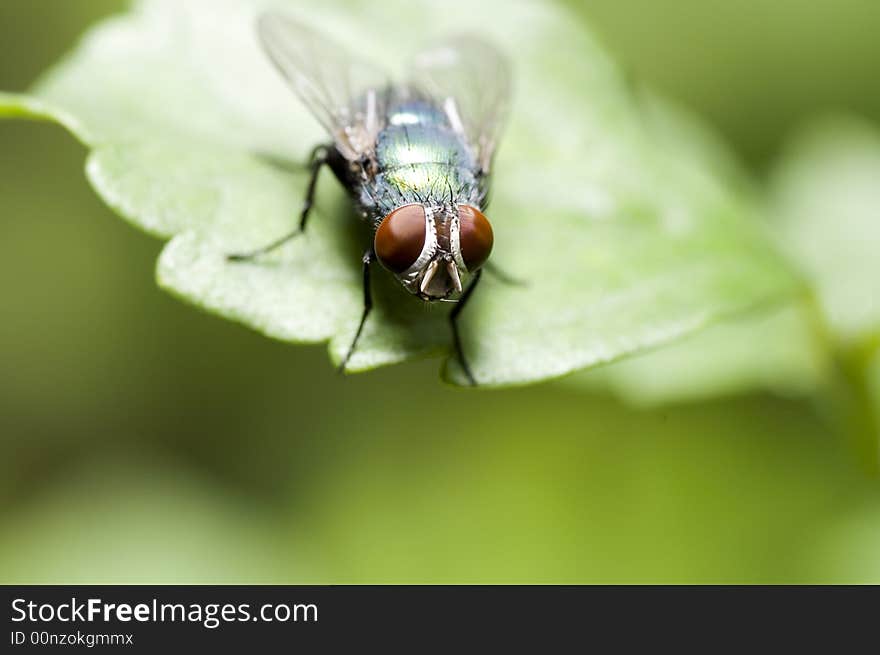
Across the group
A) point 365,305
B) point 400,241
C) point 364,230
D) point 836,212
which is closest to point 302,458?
point 364,230

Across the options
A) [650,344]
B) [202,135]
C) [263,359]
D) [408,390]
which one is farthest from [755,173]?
[202,135]

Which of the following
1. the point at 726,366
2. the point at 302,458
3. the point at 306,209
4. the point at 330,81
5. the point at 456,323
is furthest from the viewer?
the point at 302,458

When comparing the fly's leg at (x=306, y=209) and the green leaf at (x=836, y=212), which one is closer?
the fly's leg at (x=306, y=209)

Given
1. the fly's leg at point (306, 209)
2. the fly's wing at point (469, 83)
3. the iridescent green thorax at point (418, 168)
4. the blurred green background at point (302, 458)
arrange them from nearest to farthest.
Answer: the fly's leg at point (306, 209), the iridescent green thorax at point (418, 168), the fly's wing at point (469, 83), the blurred green background at point (302, 458)

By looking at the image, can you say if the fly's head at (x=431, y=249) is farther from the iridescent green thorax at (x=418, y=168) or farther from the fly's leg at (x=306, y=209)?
the fly's leg at (x=306, y=209)

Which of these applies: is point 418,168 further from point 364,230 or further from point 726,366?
point 726,366

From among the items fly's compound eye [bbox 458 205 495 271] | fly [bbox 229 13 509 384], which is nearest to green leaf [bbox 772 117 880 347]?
fly [bbox 229 13 509 384]

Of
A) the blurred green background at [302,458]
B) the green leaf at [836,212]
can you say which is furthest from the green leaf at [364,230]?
the blurred green background at [302,458]
